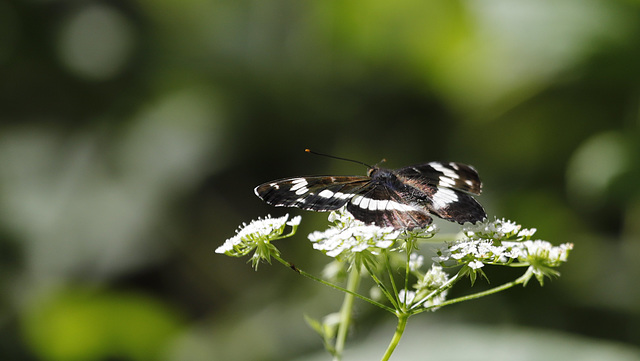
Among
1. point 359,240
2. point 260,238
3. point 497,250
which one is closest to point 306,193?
point 260,238

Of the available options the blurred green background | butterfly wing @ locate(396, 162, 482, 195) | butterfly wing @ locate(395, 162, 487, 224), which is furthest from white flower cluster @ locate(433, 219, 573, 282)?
the blurred green background

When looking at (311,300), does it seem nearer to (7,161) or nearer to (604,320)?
(604,320)

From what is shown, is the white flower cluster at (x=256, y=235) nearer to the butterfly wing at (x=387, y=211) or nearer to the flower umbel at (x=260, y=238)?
the flower umbel at (x=260, y=238)

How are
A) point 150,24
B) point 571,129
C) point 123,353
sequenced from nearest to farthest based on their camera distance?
point 123,353, point 571,129, point 150,24

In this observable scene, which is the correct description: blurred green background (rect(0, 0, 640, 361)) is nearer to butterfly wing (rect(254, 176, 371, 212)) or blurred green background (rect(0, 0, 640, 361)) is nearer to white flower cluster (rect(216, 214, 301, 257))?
butterfly wing (rect(254, 176, 371, 212))

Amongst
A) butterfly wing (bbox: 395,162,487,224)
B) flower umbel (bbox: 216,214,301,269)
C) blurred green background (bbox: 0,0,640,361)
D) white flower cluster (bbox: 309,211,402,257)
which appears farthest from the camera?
blurred green background (bbox: 0,0,640,361)

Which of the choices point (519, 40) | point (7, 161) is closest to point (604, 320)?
point (519, 40)

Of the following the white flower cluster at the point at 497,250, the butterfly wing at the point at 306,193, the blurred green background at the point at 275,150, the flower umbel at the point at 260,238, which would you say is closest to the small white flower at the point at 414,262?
the white flower cluster at the point at 497,250

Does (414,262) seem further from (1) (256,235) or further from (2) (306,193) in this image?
(1) (256,235)
